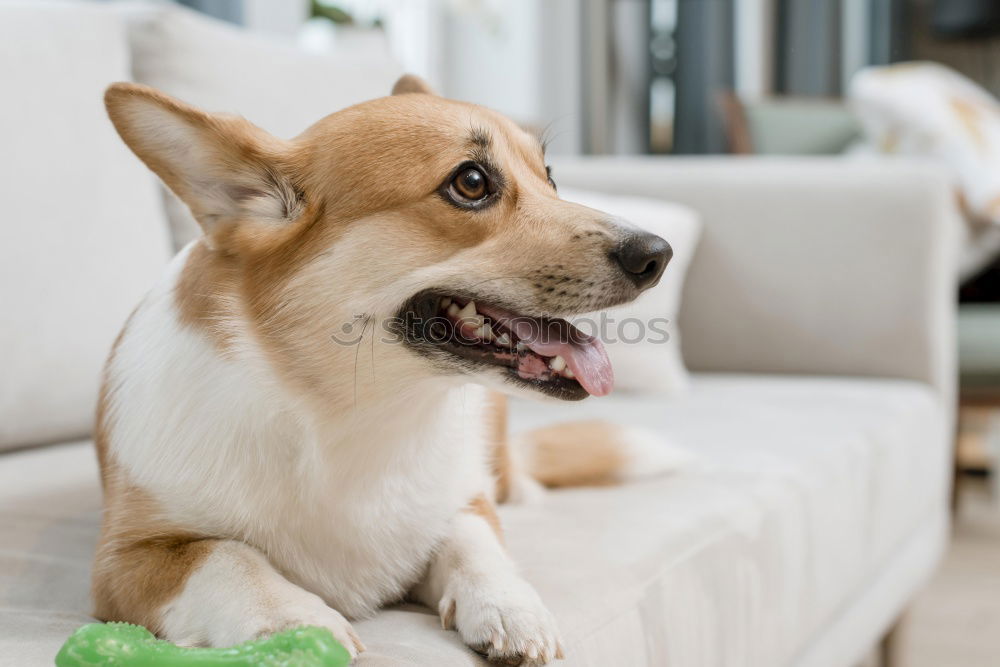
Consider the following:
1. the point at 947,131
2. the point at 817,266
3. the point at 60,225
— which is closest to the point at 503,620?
the point at 60,225

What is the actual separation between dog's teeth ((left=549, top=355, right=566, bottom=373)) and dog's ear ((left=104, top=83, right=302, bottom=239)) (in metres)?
0.26

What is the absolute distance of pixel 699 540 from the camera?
109 centimetres

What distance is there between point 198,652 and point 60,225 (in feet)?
2.89

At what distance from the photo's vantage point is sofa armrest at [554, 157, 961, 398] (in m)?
2.10

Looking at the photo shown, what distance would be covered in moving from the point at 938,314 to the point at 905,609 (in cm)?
64

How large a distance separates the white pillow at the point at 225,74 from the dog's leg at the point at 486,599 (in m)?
0.79

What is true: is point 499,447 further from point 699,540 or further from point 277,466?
point 277,466

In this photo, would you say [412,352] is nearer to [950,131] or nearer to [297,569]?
[297,569]

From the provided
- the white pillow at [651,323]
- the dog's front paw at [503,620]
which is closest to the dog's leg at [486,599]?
the dog's front paw at [503,620]

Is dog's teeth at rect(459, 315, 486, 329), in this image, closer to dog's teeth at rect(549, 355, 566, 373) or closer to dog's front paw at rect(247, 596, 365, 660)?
dog's teeth at rect(549, 355, 566, 373)

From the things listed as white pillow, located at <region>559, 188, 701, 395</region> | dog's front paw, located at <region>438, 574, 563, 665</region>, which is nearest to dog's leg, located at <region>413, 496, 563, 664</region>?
dog's front paw, located at <region>438, 574, 563, 665</region>

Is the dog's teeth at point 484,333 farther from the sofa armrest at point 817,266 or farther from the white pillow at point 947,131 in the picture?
the white pillow at point 947,131

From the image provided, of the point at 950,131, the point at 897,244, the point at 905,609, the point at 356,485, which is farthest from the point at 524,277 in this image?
the point at 950,131

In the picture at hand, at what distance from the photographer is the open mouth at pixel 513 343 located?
34.2 inches
